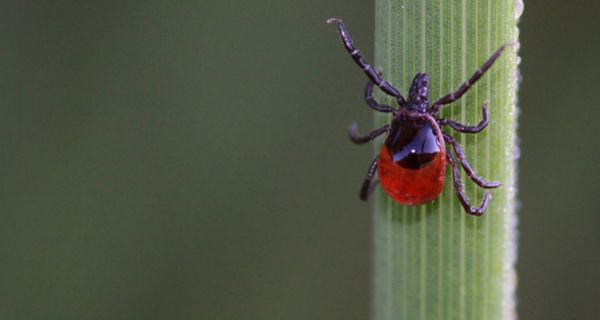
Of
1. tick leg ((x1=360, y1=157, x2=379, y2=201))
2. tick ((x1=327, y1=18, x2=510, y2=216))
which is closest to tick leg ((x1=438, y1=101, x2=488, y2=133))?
tick ((x1=327, y1=18, x2=510, y2=216))

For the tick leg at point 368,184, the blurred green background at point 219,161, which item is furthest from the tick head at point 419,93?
the blurred green background at point 219,161

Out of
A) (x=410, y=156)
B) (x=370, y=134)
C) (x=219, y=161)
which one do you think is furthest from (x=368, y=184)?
(x=219, y=161)

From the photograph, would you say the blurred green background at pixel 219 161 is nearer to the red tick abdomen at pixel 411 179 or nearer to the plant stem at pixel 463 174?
the red tick abdomen at pixel 411 179

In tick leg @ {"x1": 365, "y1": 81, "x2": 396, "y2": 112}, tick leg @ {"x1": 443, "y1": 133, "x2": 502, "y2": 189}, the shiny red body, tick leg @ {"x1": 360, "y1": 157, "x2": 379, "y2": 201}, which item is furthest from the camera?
tick leg @ {"x1": 360, "y1": 157, "x2": 379, "y2": 201}

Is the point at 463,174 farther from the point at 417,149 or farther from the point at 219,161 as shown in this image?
the point at 219,161

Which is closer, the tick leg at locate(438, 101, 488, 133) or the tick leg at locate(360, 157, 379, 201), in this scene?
the tick leg at locate(438, 101, 488, 133)

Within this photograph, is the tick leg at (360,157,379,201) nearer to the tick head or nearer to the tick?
the tick
